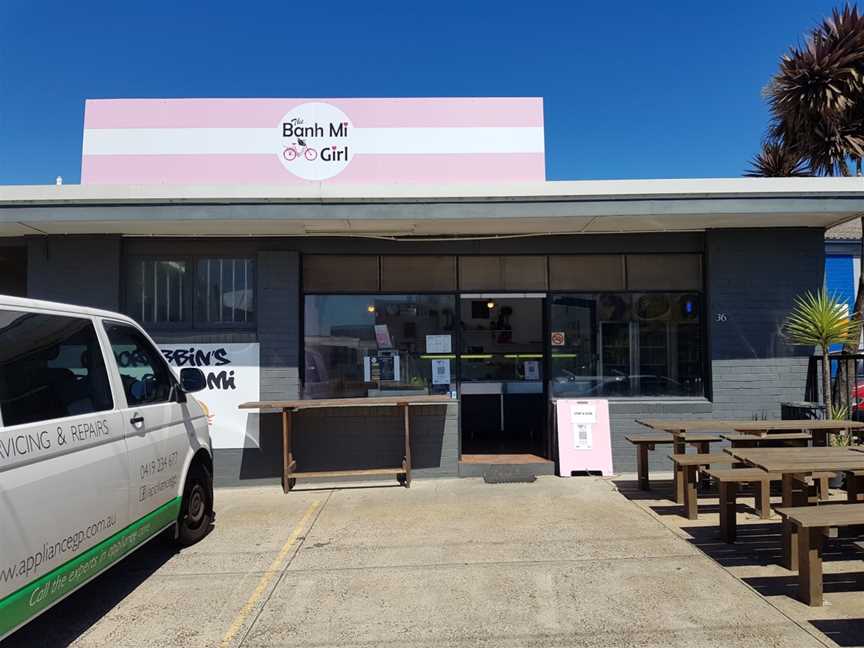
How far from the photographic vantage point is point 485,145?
8289 millimetres

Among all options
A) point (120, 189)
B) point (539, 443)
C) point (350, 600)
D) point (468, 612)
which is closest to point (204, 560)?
point (350, 600)

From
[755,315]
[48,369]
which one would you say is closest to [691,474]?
[755,315]

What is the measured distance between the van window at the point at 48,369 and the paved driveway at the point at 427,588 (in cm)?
156

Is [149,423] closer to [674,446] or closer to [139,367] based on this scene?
[139,367]

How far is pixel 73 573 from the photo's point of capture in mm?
3418

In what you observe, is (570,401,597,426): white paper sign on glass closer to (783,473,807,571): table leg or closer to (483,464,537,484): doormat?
(483,464,537,484): doormat

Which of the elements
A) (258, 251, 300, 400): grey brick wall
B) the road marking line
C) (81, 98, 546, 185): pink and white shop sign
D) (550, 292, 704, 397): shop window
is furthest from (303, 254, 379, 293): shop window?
the road marking line

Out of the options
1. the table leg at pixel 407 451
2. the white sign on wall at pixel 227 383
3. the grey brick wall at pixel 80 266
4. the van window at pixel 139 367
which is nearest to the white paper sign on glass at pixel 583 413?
the table leg at pixel 407 451

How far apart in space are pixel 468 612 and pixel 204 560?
2.47 meters

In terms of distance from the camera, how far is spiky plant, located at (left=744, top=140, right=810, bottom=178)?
10930 millimetres

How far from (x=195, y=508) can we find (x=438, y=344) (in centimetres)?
387

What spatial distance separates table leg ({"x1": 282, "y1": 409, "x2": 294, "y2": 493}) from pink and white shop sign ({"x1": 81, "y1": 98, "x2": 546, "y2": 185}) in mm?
3260

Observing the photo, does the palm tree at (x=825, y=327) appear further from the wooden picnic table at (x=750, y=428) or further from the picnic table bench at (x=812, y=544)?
the picnic table bench at (x=812, y=544)

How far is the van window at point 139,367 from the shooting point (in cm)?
439
